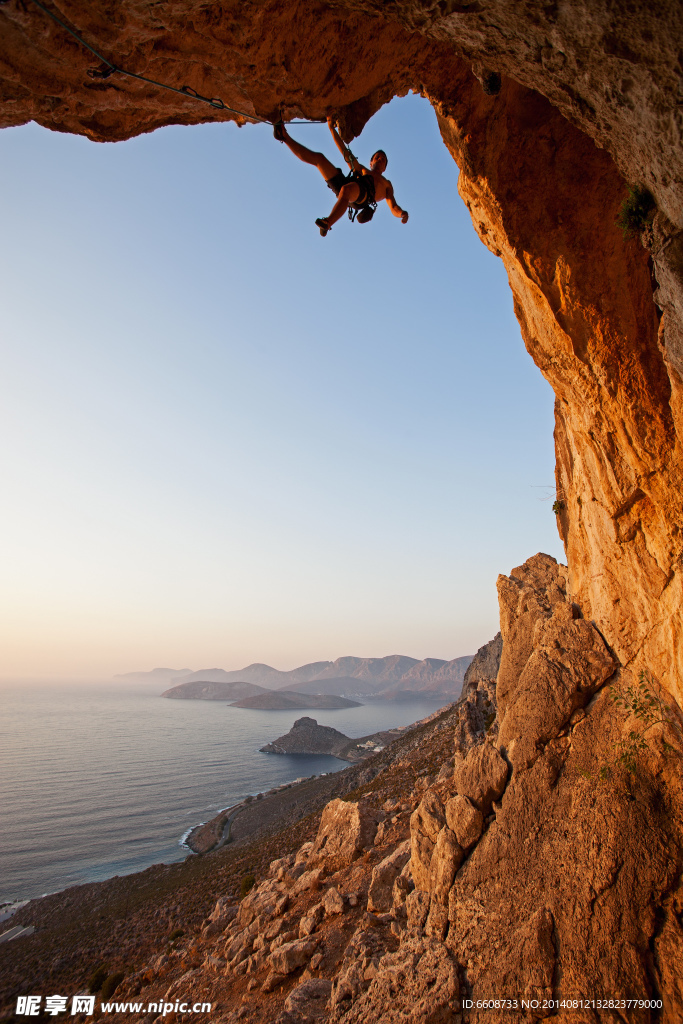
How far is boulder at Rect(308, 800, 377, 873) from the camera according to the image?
566 inches

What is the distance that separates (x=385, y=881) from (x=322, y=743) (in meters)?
105

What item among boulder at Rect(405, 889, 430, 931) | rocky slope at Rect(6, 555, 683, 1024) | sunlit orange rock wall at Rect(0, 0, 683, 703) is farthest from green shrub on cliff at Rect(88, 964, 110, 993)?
sunlit orange rock wall at Rect(0, 0, 683, 703)

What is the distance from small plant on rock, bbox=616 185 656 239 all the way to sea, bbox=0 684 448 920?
5248 cm

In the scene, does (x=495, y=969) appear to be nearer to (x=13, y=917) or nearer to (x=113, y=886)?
(x=113, y=886)

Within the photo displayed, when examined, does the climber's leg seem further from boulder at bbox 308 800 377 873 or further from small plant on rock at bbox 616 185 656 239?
boulder at bbox 308 800 377 873

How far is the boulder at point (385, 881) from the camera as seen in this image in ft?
33.8

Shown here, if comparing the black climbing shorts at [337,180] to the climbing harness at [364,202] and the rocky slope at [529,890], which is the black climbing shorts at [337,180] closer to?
the climbing harness at [364,202]

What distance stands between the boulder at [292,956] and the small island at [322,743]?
91.9 metres

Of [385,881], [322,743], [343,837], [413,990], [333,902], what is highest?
[413,990]

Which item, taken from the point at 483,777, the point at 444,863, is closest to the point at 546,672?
the point at 483,777

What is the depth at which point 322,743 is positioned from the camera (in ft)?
345

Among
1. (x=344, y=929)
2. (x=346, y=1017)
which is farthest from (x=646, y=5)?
(x=344, y=929)

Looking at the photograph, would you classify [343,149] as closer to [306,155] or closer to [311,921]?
[306,155]

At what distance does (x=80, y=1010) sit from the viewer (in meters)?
17.7
